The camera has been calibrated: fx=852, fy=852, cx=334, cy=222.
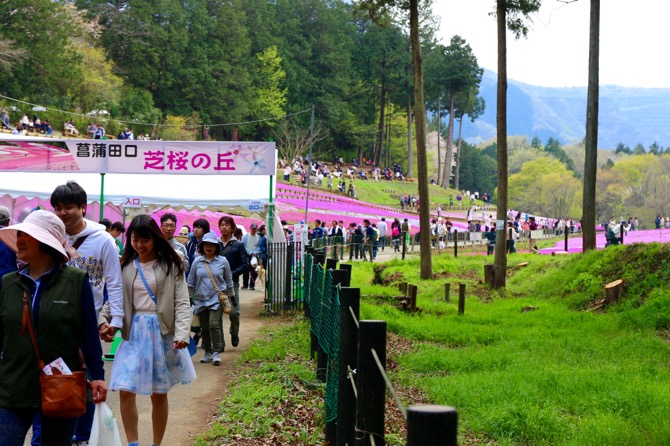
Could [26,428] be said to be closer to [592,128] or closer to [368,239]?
[592,128]

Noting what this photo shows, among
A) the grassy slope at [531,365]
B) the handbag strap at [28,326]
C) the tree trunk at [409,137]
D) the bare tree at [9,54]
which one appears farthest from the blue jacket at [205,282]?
the tree trunk at [409,137]

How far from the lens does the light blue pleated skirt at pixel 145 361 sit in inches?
233

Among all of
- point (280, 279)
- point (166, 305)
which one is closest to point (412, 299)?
point (280, 279)

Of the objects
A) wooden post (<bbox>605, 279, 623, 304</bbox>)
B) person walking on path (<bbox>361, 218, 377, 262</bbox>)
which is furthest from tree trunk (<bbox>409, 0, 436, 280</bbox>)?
person walking on path (<bbox>361, 218, 377, 262</bbox>)

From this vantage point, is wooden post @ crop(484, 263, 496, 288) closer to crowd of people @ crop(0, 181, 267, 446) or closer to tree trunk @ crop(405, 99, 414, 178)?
crowd of people @ crop(0, 181, 267, 446)

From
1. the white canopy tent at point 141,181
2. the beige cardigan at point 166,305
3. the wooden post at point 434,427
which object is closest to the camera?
the wooden post at point 434,427

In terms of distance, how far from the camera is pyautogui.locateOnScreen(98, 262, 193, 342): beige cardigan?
6035 millimetres

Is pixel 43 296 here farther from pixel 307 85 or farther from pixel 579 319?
pixel 307 85

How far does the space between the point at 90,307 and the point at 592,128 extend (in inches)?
741

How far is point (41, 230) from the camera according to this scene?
4.23m

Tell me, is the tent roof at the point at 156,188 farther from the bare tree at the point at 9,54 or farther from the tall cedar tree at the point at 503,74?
the bare tree at the point at 9,54

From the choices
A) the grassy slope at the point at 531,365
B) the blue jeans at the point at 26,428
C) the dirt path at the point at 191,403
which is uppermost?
the blue jeans at the point at 26,428

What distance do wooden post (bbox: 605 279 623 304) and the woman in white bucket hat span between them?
1309cm

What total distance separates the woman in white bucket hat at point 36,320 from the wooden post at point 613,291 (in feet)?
42.9
